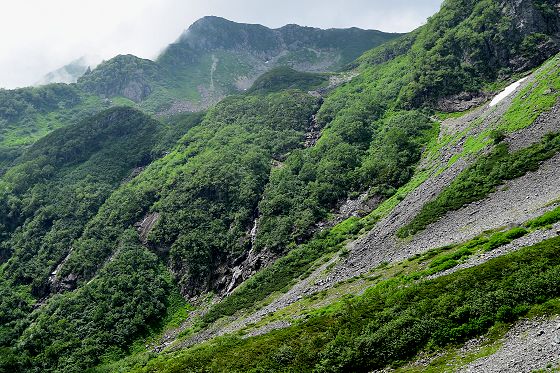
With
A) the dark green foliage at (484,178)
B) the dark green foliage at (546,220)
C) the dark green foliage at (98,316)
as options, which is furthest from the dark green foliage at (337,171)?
the dark green foliage at (546,220)

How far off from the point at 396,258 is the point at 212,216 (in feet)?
→ 194

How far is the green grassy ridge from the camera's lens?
88.7 ft

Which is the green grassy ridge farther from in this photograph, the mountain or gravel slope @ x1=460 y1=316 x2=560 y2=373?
gravel slope @ x1=460 y1=316 x2=560 y2=373

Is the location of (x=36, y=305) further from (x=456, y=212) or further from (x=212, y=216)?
(x=456, y=212)

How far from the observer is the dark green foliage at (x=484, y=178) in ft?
186

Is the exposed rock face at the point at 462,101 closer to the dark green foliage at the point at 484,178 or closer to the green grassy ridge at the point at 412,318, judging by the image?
the dark green foliage at the point at 484,178

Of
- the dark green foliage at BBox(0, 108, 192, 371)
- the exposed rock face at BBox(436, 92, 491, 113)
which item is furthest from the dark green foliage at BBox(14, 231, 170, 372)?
the exposed rock face at BBox(436, 92, 491, 113)

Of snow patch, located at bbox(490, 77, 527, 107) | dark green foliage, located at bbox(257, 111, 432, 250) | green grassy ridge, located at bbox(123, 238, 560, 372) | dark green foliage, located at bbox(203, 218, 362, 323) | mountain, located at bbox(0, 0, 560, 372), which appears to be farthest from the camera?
snow patch, located at bbox(490, 77, 527, 107)

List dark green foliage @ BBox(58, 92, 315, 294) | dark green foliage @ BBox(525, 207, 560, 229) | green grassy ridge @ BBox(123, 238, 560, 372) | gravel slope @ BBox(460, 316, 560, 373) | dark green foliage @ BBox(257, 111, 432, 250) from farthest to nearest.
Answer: dark green foliage @ BBox(58, 92, 315, 294) < dark green foliage @ BBox(257, 111, 432, 250) < dark green foliage @ BBox(525, 207, 560, 229) < green grassy ridge @ BBox(123, 238, 560, 372) < gravel slope @ BBox(460, 316, 560, 373)

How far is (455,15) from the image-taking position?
12962 centimetres

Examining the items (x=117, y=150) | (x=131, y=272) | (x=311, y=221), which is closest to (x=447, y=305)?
(x=311, y=221)

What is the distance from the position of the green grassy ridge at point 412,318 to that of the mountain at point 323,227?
0.54 ft

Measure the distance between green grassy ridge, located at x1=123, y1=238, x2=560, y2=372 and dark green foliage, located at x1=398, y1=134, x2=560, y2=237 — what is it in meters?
21.8

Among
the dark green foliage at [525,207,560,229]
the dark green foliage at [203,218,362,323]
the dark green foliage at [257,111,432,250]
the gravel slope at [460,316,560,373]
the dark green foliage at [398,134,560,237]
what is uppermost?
the dark green foliage at [257,111,432,250]
